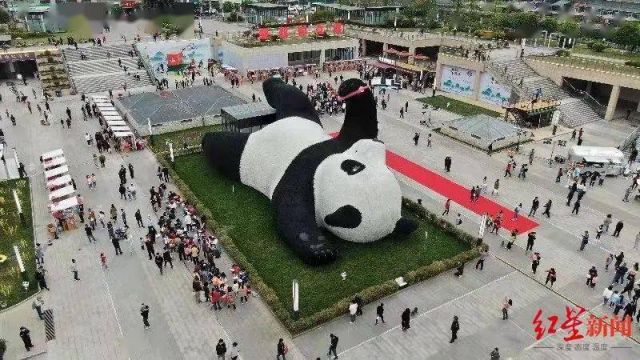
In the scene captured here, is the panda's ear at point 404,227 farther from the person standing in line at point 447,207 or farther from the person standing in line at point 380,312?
the person standing in line at point 380,312

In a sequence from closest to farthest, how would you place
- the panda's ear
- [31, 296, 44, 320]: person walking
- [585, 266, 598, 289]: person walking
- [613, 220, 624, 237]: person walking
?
[31, 296, 44, 320]: person walking < [585, 266, 598, 289]: person walking < the panda's ear < [613, 220, 624, 237]: person walking

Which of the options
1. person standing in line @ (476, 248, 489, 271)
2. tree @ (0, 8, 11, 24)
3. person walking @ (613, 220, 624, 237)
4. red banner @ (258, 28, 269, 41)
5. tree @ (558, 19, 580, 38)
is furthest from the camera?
tree @ (0, 8, 11, 24)

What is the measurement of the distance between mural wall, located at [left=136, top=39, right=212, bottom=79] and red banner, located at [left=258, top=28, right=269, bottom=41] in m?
6.66

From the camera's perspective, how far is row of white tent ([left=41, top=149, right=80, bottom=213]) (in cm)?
2520

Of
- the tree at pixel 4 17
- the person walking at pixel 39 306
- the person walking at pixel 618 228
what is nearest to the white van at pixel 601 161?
the person walking at pixel 618 228

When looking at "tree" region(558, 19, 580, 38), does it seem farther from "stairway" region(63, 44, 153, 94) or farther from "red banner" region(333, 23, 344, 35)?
"stairway" region(63, 44, 153, 94)

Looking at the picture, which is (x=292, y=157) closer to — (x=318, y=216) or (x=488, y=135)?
(x=318, y=216)

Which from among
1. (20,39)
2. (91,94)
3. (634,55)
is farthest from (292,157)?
(20,39)

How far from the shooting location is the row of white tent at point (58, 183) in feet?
82.7

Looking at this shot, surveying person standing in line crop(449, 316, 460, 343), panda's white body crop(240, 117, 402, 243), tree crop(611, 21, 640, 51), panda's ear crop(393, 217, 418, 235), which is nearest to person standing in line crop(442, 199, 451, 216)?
panda's ear crop(393, 217, 418, 235)

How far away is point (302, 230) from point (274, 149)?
6.28 meters

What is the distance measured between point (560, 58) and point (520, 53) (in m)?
3.88

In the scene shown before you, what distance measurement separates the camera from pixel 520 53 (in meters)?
51.4

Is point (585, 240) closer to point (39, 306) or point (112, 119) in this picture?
point (39, 306)
